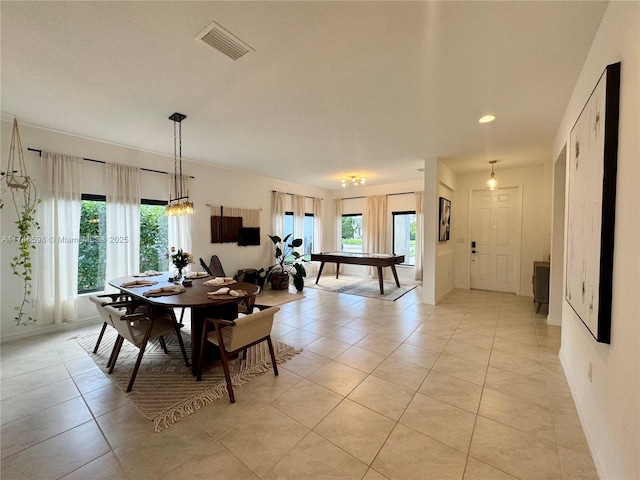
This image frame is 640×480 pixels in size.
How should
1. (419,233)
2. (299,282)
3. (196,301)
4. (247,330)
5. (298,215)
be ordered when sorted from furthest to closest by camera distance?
(298,215), (419,233), (299,282), (196,301), (247,330)

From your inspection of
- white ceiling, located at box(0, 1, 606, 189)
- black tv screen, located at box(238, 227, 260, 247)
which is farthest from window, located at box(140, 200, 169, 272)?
black tv screen, located at box(238, 227, 260, 247)

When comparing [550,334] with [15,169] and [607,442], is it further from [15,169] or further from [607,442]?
[15,169]

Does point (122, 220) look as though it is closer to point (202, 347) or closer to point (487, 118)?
point (202, 347)

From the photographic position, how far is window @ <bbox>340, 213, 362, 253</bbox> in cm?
822

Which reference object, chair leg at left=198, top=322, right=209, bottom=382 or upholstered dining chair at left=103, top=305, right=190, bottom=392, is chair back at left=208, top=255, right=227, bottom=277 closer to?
upholstered dining chair at left=103, top=305, right=190, bottom=392

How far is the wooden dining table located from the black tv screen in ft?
8.94

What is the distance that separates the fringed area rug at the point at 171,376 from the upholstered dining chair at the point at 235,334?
0.55 ft

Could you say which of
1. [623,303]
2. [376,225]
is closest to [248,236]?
[376,225]

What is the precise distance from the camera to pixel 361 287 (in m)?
6.32

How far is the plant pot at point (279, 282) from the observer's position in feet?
20.2

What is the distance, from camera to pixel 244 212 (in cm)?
600

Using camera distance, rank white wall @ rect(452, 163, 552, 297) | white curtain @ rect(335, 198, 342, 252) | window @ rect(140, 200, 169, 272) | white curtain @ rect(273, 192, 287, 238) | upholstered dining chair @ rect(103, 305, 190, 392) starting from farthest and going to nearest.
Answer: white curtain @ rect(335, 198, 342, 252) < white curtain @ rect(273, 192, 287, 238) < white wall @ rect(452, 163, 552, 297) < window @ rect(140, 200, 169, 272) < upholstered dining chair @ rect(103, 305, 190, 392)

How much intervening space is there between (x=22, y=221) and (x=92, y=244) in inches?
31.8

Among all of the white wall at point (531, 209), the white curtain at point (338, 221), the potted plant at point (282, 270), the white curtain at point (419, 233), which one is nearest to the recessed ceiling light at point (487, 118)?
the white wall at point (531, 209)
